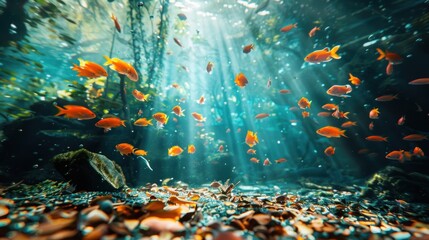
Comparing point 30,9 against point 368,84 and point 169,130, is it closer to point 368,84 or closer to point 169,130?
point 169,130

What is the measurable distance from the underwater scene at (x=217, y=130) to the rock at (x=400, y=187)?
0.16ft

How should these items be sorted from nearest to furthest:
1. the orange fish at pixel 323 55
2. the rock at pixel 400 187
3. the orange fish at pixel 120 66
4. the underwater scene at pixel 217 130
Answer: the underwater scene at pixel 217 130 → the orange fish at pixel 120 66 → the orange fish at pixel 323 55 → the rock at pixel 400 187

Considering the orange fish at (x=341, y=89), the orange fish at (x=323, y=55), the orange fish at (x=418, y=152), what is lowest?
the orange fish at (x=418, y=152)

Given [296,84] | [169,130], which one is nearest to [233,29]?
[296,84]

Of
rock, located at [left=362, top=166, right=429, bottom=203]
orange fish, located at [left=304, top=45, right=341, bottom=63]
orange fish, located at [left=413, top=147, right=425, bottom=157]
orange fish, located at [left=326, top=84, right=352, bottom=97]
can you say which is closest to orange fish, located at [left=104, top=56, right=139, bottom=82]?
orange fish, located at [left=304, top=45, right=341, bottom=63]

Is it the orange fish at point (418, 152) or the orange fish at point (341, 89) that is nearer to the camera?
the orange fish at point (341, 89)

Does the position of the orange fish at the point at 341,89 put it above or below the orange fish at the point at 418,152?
above

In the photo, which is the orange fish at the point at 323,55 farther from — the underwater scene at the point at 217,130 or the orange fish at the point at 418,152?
the orange fish at the point at 418,152

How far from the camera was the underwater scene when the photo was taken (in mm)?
2254

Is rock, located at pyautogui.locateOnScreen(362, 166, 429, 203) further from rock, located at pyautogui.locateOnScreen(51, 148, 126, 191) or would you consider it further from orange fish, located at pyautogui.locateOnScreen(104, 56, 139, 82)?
orange fish, located at pyautogui.locateOnScreen(104, 56, 139, 82)

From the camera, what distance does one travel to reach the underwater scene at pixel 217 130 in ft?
7.39

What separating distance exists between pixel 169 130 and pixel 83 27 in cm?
1418

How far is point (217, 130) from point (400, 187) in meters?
18.6

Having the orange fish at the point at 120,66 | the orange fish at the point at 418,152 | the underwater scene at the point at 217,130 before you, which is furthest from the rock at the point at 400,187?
the orange fish at the point at 120,66
